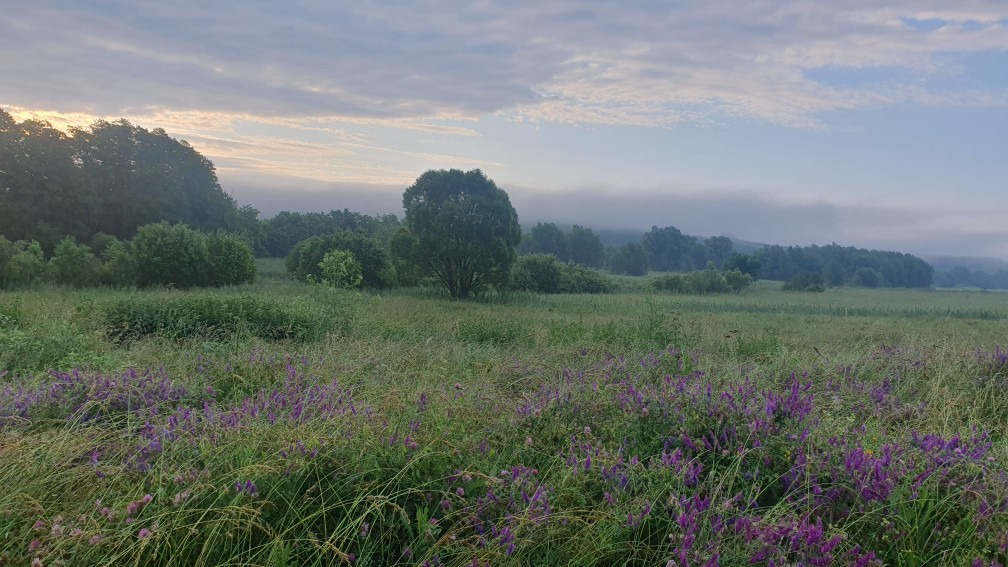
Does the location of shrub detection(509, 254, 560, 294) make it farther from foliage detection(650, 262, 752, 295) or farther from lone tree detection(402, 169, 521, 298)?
lone tree detection(402, 169, 521, 298)

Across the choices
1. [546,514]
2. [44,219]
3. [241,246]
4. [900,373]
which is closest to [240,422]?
[546,514]

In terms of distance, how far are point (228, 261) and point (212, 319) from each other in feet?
56.6

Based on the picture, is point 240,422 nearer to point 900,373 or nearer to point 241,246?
point 900,373

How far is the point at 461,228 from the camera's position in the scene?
2800 centimetres

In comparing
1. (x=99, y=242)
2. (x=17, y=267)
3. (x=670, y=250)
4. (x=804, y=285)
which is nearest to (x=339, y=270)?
(x=17, y=267)

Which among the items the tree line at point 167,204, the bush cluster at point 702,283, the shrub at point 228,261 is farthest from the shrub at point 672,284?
the shrub at point 228,261

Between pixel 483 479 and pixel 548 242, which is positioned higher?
pixel 483 479

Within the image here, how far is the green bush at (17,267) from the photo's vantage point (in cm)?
1912

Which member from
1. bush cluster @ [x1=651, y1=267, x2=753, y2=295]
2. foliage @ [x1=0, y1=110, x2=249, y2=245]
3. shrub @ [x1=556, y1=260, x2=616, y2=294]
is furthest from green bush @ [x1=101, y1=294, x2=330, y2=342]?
bush cluster @ [x1=651, y1=267, x2=753, y2=295]

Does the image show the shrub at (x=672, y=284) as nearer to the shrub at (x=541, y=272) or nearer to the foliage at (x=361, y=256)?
the shrub at (x=541, y=272)

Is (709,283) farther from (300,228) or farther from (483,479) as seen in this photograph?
(483,479)

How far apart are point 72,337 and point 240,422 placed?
514cm

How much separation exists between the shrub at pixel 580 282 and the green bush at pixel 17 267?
30.7m

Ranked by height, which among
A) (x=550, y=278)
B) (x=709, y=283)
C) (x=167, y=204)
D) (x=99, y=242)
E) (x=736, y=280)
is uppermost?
(x=167, y=204)
